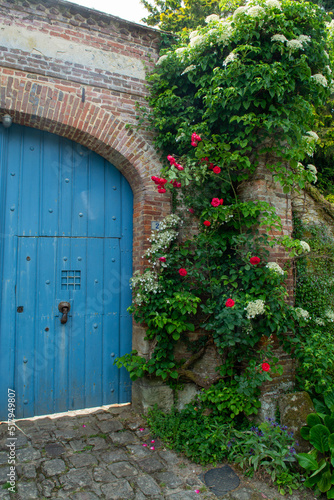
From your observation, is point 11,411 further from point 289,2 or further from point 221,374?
point 289,2

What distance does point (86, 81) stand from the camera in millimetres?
3859

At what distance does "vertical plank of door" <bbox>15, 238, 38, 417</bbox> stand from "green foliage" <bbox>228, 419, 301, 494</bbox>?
2.13m

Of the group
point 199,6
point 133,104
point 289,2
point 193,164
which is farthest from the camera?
point 199,6

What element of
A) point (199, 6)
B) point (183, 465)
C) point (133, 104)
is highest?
point (199, 6)

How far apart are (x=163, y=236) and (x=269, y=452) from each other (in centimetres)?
227

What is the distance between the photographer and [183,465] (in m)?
3.00

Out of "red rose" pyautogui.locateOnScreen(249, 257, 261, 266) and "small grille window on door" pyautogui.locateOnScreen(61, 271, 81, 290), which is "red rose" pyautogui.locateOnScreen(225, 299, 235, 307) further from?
"small grille window on door" pyautogui.locateOnScreen(61, 271, 81, 290)

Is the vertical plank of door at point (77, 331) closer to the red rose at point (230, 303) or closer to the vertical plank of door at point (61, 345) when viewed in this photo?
the vertical plank of door at point (61, 345)

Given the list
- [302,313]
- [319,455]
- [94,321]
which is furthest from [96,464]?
[302,313]

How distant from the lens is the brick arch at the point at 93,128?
3.54m

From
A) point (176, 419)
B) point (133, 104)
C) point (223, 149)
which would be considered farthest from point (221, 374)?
point (133, 104)

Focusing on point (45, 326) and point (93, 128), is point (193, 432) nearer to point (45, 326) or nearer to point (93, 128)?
point (45, 326)

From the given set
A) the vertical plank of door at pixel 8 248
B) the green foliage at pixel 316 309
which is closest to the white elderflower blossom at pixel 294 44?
the green foliage at pixel 316 309

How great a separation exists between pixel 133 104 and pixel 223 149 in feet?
4.09
